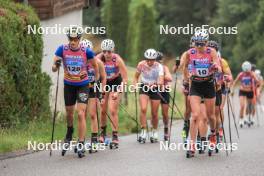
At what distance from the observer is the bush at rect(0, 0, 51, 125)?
19.3 m

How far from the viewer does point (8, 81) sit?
19.4 meters

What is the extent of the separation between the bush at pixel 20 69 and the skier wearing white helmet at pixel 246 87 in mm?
7254

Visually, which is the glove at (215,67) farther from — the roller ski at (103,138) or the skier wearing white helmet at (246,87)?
the skier wearing white helmet at (246,87)

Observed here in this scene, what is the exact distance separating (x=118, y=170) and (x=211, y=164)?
5.87 ft

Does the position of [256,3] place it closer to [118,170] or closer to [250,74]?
[250,74]

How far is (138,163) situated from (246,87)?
1381cm

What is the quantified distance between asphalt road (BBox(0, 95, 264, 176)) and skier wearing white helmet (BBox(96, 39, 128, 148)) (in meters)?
0.61

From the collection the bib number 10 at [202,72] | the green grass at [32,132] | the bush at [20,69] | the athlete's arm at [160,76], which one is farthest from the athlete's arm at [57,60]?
the athlete's arm at [160,76]

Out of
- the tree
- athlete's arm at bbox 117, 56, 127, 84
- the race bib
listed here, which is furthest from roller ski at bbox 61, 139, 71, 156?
the tree

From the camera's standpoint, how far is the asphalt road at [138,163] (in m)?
13.3

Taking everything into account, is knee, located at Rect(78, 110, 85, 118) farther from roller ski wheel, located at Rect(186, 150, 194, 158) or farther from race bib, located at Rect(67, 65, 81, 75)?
roller ski wheel, located at Rect(186, 150, 194, 158)

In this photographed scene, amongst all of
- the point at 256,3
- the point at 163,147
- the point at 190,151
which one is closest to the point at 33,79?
the point at 163,147

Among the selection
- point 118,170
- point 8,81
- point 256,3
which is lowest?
point 118,170

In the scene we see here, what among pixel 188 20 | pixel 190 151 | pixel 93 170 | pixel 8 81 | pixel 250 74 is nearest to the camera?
pixel 93 170
